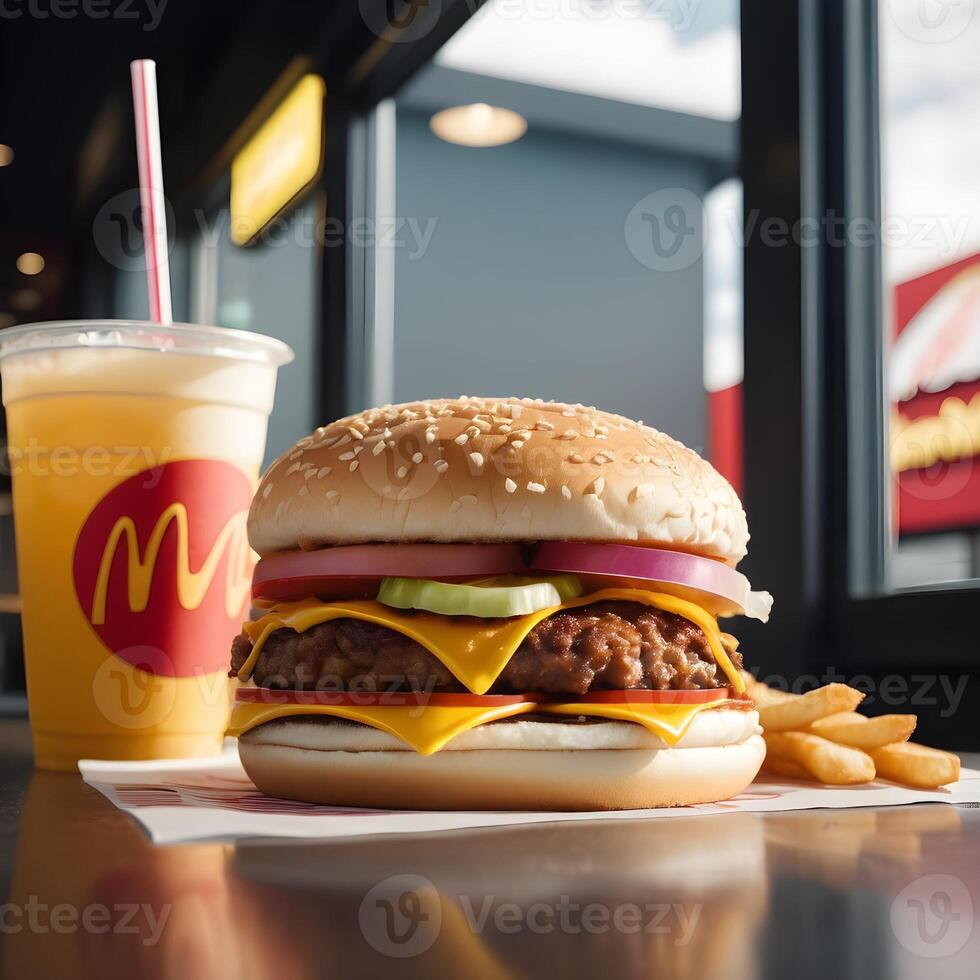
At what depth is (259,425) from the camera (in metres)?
2.05

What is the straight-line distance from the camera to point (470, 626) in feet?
4.77

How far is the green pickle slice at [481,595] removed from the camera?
1428 mm

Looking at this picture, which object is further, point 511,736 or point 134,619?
point 134,619

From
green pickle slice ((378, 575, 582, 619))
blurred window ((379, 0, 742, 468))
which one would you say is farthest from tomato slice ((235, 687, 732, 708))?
blurred window ((379, 0, 742, 468))

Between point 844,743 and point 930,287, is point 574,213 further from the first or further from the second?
point 844,743

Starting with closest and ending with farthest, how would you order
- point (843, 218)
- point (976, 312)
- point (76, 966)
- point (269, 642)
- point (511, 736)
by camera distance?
point (76, 966) → point (511, 736) → point (269, 642) → point (976, 312) → point (843, 218)

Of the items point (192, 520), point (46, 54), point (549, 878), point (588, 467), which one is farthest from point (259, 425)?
point (46, 54)

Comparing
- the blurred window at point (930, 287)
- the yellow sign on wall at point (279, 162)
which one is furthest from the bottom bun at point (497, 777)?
the yellow sign on wall at point (279, 162)

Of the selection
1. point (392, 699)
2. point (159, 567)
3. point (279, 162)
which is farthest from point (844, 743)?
point (279, 162)

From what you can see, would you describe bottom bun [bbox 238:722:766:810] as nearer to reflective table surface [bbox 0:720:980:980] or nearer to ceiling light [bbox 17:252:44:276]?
reflective table surface [bbox 0:720:980:980]

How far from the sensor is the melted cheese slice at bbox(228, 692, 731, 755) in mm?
1376

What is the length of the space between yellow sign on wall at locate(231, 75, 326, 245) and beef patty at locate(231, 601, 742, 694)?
Result: 338cm

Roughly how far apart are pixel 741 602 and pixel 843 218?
133cm

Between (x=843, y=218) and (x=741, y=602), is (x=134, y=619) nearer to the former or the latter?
(x=741, y=602)
